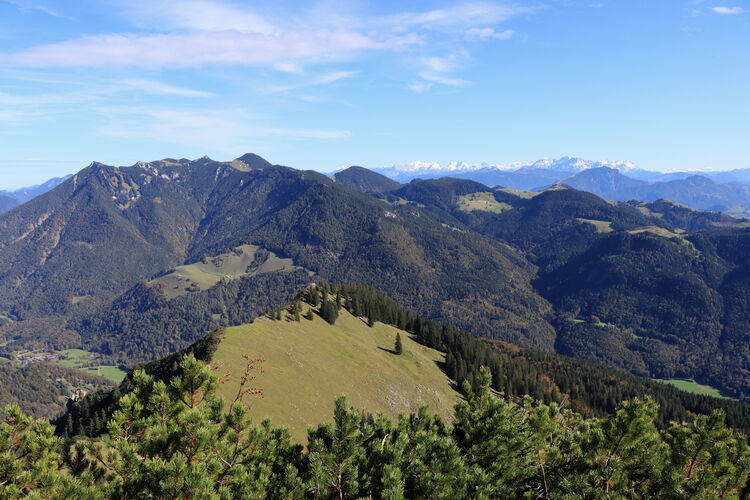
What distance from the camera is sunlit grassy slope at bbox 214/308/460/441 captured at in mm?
78800

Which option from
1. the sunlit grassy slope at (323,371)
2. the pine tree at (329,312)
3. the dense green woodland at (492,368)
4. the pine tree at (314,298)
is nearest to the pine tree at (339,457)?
the sunlit grassy slope at (323,371)

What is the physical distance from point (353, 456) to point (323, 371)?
89176mm

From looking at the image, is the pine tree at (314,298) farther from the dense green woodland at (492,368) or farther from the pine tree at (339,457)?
the pine tree at (339,457)

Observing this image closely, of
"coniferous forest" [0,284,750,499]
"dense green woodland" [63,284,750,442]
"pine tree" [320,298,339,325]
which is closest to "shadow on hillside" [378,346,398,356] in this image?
"pine tree" [320,298,339,325]

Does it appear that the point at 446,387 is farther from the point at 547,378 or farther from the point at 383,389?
the point at 547,378

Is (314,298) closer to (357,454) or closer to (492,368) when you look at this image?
(492,368)

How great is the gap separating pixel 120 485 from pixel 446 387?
429 feet

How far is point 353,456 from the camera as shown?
1780 cm

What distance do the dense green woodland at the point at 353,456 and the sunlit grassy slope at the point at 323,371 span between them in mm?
49655

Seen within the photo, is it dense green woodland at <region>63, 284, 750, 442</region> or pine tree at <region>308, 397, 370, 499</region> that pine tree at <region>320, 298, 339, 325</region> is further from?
pine tree at <region>308, 397, 370, 499</region>

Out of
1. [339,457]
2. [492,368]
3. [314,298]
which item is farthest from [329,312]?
[339,457]

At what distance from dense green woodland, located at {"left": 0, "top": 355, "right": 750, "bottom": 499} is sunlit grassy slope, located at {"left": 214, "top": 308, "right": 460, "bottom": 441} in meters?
49.7

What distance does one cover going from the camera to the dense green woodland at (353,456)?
51.4ft

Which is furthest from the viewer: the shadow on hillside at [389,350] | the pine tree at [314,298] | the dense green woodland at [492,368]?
the dense green woodland at [492,368]
